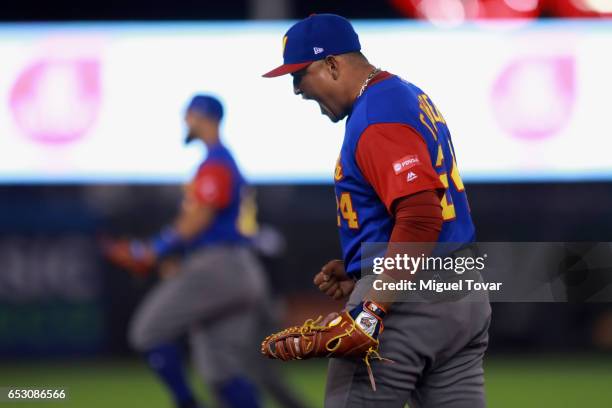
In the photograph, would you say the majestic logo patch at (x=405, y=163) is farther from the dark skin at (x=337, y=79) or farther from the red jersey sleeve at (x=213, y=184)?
the red jersey sleeve at (x=213, y=184)

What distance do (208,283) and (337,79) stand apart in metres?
3.24

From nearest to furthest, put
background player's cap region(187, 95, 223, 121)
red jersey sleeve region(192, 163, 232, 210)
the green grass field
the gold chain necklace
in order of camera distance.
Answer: the gold chain necklace < red jersey sleeve region(192, 163, 232, 210) < background player's cap region(187, 95, 223, 121) < the green grass field

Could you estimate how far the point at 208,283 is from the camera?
6.68 m

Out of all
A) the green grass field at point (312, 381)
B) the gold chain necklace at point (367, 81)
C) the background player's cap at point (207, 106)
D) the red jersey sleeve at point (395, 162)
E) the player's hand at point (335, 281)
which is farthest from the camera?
the green grass field at point (312, 381)

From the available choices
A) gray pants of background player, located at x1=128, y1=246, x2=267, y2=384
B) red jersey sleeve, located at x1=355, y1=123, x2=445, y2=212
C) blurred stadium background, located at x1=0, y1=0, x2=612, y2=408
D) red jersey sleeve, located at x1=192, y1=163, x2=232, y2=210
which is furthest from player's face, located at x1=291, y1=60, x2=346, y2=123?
blurred stadium background, located at x1=0, y1=0, x2=612, y2=408

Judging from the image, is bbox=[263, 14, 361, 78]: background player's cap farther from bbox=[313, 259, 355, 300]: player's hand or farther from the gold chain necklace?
bbox=[313, 259, 355, 300]: player's hand

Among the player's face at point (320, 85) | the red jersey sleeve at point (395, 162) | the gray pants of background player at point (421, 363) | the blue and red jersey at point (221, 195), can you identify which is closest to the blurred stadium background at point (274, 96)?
the blue and red jersey at point (221, 195)

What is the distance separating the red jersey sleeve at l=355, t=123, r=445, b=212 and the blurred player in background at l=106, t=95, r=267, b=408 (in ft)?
10.5

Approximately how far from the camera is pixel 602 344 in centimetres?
1073

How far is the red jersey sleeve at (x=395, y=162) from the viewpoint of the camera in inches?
131

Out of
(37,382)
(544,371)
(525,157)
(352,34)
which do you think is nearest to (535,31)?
(525,157)

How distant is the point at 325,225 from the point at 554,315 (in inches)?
102

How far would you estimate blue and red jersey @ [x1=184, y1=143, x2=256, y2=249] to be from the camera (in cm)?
654

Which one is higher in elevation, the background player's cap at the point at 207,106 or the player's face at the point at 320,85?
the background player's cap at the point at 207,106
